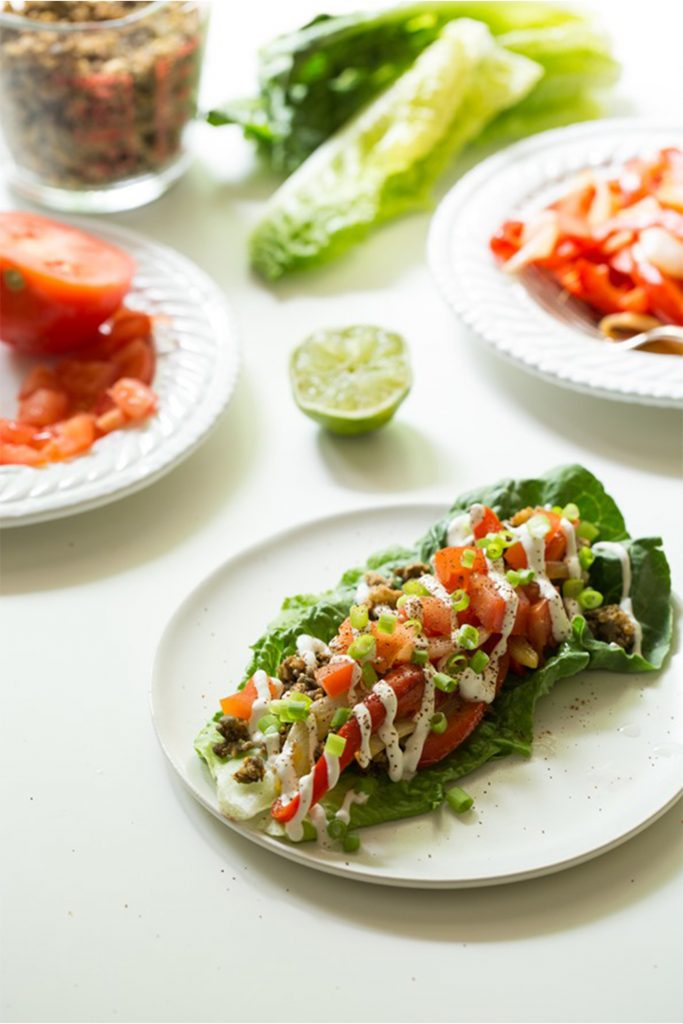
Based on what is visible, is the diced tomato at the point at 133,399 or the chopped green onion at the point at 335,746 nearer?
the chopped green onion at the point at 335,746

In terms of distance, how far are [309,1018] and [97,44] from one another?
221 centimetres

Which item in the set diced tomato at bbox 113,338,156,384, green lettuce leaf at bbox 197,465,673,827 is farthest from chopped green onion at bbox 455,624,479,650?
diced tomato at bbox 113,338,156,384

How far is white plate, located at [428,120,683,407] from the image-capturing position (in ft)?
8.27

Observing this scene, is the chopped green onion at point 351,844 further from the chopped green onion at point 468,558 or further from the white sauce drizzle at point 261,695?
the chopped green onion at point 468,558

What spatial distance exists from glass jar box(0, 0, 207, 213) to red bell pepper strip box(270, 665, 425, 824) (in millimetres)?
1729

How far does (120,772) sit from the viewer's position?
1926mm

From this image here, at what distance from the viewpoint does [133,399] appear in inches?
99.0

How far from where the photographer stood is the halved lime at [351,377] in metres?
2.48

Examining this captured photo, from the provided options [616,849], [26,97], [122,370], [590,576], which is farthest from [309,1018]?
[26,97]

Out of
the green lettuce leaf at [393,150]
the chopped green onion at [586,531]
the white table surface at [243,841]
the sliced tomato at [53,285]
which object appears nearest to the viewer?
the white table surface at [243,841]

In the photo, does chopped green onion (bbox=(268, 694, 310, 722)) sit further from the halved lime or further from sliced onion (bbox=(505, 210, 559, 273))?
sliced onion (bbox=(505, 210, 559, 273))

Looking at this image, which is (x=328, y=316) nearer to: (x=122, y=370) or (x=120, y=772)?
(x=122, y=370)

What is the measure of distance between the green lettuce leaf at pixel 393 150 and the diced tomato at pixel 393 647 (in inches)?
54.6

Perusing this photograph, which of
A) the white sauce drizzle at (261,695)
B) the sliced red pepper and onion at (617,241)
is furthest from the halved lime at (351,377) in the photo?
the white sauce drizzle at (261,695)
